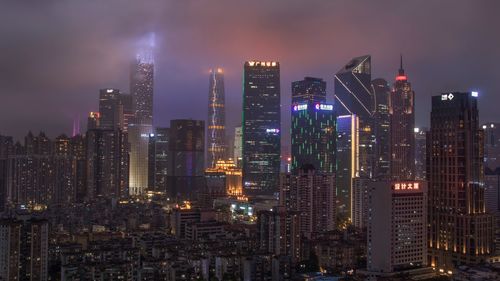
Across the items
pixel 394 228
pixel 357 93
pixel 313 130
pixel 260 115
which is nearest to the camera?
pixel 394 228

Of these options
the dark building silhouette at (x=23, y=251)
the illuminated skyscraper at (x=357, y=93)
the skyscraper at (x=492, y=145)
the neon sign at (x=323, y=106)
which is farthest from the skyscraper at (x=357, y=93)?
the dark building silhouette at (x=23, y=251)

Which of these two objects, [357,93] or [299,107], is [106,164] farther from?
[357,93]

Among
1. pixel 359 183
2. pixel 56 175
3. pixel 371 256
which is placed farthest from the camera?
pixel 56 175

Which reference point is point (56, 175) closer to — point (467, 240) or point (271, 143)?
point (271, 143)

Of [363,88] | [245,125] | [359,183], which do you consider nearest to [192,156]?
[245,125]

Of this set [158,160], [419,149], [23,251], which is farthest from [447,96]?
[158,160]
